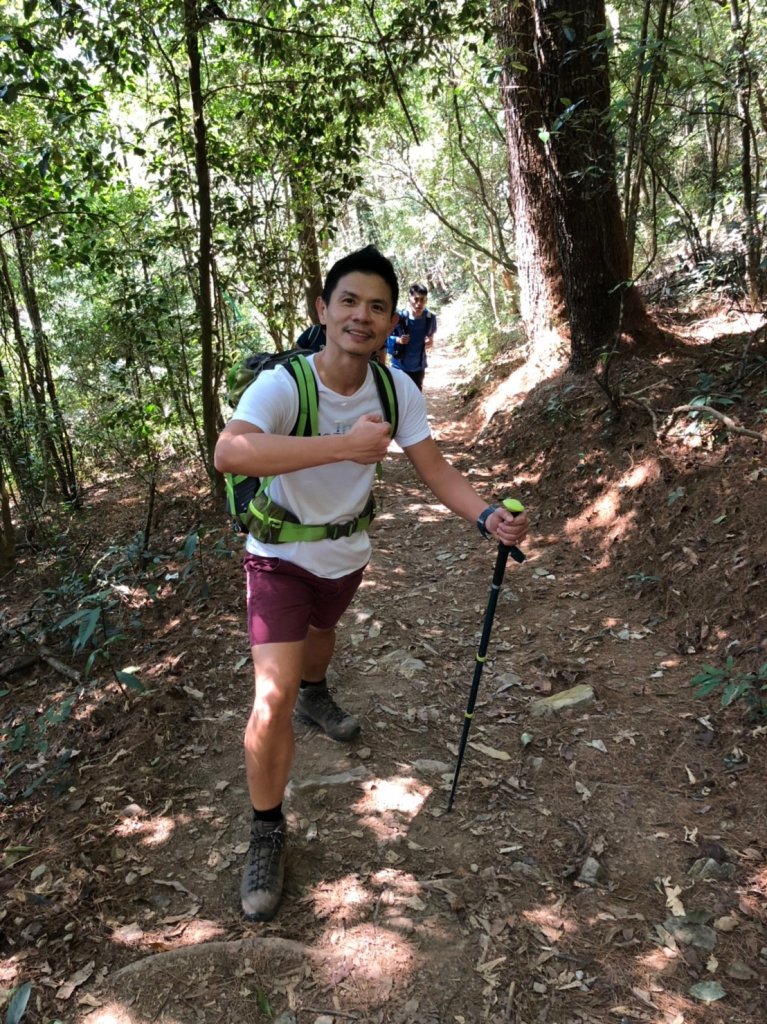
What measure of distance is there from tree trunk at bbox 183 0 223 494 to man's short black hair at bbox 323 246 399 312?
483 cm

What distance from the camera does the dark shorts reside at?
9.25 ft

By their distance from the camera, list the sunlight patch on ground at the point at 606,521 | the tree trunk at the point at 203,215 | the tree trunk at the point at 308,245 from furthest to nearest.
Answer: the tree trunk at the point at 308,245, the tree trunk at the point at 203,215, the sunlight patch on ground at the point at 606,521

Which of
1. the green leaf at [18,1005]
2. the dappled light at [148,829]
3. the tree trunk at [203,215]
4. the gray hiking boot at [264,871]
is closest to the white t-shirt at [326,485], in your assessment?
the gray hiking boot at [264,871]

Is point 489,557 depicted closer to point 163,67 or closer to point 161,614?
point 161,614

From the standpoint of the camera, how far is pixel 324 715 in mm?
3967

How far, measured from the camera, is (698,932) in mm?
2613

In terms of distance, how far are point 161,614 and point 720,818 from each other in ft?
15.5

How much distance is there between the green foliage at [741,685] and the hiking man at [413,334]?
282 inches

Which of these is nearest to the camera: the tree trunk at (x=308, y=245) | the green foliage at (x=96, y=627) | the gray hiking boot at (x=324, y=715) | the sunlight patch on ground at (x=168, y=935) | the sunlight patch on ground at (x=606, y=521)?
the sunlight patch on ground at (x=168, y=935)

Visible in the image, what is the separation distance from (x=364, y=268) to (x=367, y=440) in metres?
0.94

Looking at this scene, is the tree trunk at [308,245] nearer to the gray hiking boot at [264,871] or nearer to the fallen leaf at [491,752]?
the fallen leaf at [491,752]

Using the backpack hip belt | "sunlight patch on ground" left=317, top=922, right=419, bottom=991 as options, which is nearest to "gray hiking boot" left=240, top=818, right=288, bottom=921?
A: "sunlight patch on ground" left=317, top=922, right=419, bottom=991

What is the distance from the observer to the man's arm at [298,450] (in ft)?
7.76

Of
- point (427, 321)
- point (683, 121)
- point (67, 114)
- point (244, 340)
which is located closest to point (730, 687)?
point (683, 121)
